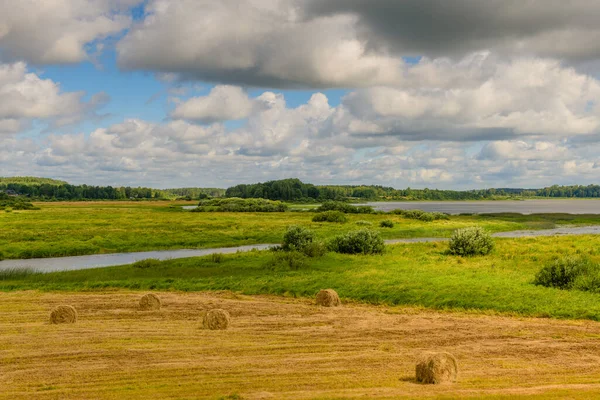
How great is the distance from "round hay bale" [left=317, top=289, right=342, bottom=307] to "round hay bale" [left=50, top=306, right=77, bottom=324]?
475 inches

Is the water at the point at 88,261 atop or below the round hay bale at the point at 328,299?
below

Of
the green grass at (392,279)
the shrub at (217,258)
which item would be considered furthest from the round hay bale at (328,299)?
the shrub at (217,258)

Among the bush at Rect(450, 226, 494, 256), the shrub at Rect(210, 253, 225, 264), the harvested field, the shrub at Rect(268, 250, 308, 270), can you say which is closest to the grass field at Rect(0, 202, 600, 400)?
the harvested field

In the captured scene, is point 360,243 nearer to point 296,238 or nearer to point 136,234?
point 296,238

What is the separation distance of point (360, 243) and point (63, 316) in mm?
27484

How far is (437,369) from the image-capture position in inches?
581

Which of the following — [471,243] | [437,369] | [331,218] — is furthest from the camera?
[331,218]

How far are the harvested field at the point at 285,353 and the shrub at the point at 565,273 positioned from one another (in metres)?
6.58

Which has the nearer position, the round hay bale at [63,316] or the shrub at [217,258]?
the round hay bale at [63,316]

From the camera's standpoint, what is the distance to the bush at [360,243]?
4466 cm

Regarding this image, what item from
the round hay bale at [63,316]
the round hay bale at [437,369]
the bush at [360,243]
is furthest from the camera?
the bush at [360,243]

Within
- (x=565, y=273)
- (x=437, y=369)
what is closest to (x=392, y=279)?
(x=565, y=273)

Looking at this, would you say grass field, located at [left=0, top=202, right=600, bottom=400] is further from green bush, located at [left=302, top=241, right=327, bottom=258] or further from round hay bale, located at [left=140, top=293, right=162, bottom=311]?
green bush, located at [left=302, top=241, right=327, bottom=258]

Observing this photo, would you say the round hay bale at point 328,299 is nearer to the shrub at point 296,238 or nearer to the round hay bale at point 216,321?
the round hay bale at point 216,321
